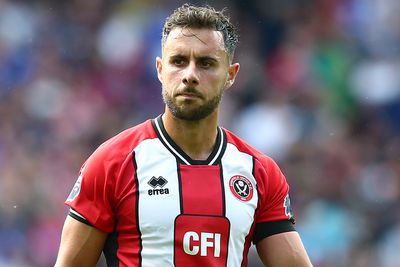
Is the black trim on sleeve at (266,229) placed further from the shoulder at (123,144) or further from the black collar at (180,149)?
the shoulder at (123,144)

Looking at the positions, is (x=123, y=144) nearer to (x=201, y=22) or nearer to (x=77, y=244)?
(x=77, y=244)

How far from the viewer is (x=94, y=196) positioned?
4.59 meters

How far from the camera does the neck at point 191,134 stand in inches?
192

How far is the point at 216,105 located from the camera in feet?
16.0

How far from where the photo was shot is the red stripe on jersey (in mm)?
4684

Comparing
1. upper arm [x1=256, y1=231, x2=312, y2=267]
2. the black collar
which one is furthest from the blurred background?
the black collar

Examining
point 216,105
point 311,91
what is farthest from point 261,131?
point 216,105

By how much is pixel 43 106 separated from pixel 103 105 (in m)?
0.62

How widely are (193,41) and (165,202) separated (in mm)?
729

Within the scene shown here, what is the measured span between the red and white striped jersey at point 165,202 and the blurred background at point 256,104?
173 inches

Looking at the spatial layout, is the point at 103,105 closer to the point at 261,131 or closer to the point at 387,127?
the point at 261,131

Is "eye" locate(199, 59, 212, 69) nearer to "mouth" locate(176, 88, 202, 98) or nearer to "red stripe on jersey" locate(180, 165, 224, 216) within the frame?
"mouth" locate(176, 88, 202, 98)

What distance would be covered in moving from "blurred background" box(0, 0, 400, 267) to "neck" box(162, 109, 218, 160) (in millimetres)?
4353

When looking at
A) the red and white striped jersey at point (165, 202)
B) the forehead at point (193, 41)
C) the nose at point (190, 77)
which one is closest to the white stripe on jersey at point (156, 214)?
the red and white striped jersey at point (165, 202)
